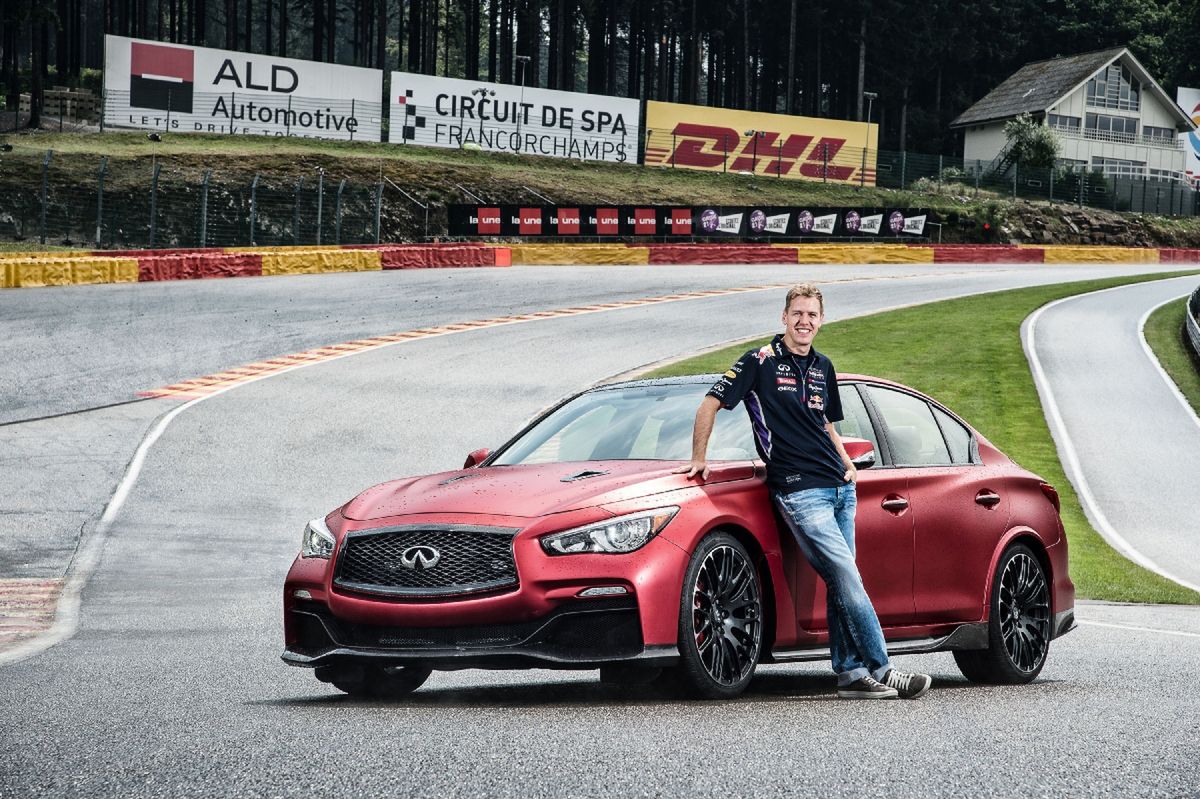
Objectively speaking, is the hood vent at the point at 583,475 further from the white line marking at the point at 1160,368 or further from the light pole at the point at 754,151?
the light pole at the point at 754,151

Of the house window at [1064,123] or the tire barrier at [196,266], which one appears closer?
the tire barrier at [196,266]

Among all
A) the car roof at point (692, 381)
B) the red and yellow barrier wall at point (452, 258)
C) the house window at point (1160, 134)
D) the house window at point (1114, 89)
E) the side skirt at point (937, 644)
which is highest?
the house window at point (1114, 89)

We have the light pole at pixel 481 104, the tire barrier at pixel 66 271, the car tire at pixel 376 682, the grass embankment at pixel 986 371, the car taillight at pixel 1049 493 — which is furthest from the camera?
the light pole at pixel 481 104

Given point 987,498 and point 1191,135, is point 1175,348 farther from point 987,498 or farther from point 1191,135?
point 1191,135

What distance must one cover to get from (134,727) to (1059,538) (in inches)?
205

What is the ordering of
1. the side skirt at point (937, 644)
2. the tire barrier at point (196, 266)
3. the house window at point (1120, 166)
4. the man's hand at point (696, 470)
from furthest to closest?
the house window at point (1120, 166) < the tire barrier at point (196, 266) < the side skirt at point (937, 644) < the man's hand at point (696, 470)

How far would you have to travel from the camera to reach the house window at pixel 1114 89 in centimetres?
9631

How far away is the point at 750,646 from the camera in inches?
Answer: 272

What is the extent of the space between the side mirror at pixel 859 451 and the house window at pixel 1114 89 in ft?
311

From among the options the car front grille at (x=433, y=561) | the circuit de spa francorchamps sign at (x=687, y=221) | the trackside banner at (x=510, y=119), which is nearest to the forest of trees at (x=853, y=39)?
the trackside banner at (x=510, y=119)

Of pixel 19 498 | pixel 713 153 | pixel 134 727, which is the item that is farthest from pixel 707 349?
pixel 713 153

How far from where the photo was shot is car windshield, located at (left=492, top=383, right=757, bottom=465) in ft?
24.7

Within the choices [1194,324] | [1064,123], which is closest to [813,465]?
[1194,324]

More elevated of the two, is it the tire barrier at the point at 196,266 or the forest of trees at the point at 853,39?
the forest of trees at the point at 853,39
